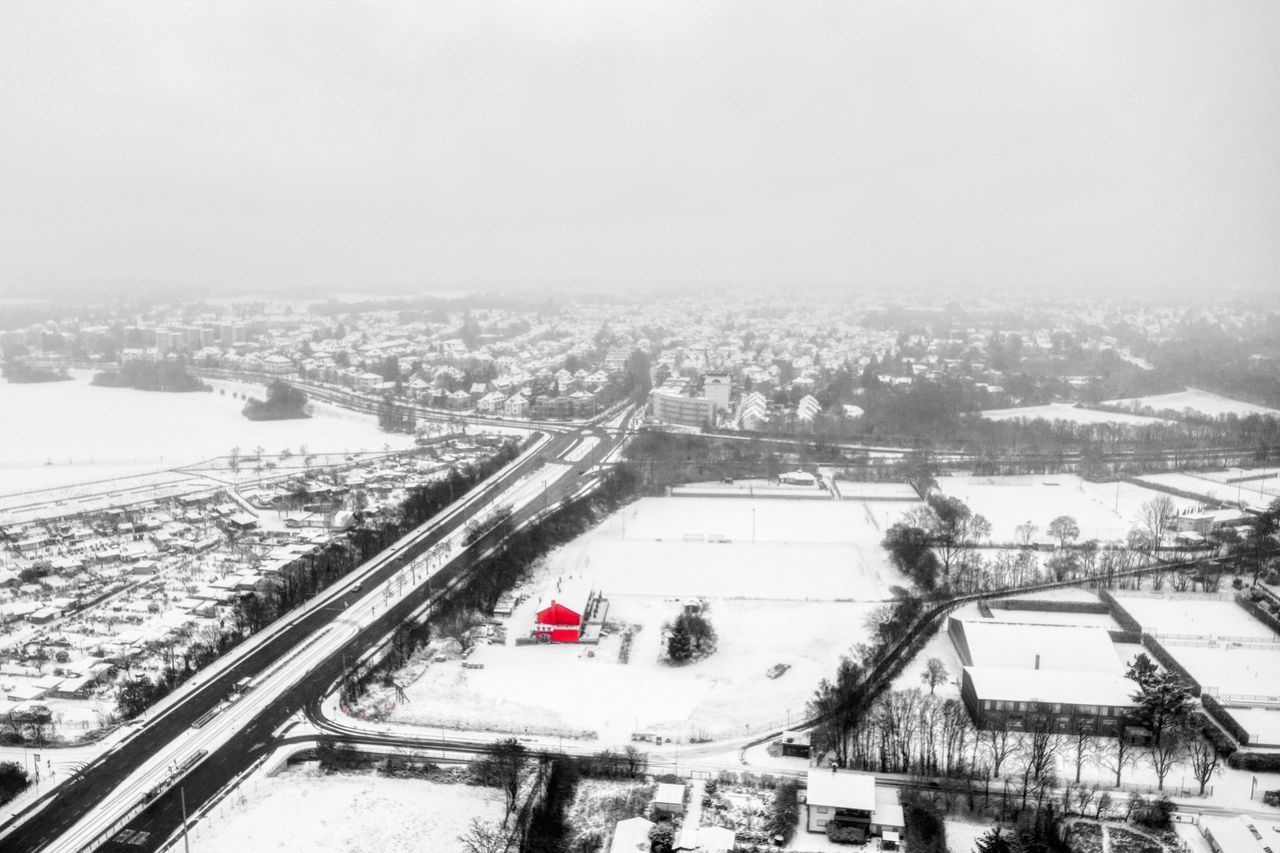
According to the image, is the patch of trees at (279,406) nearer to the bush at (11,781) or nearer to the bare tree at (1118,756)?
the bush at (11,781)

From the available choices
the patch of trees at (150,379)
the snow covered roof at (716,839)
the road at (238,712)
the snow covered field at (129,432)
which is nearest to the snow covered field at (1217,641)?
the snow covered roof at (716,839)

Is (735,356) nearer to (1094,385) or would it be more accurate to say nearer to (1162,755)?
(1094,385)

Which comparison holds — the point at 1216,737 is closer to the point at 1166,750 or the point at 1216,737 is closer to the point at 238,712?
the point at 1166,750

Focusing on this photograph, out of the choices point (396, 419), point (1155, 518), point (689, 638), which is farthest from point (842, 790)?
point (396, 419)

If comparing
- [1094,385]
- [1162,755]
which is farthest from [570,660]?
[1094,385]

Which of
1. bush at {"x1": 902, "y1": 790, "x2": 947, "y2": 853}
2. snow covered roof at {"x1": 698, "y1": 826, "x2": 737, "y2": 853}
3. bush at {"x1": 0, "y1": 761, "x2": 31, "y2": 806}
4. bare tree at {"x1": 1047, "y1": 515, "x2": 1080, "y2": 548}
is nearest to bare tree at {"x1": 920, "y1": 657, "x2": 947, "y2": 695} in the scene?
bush at {"x1": 902, "y1": 790, "x2": 947, "y2": 853}

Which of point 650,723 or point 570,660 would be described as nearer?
point 650,723
